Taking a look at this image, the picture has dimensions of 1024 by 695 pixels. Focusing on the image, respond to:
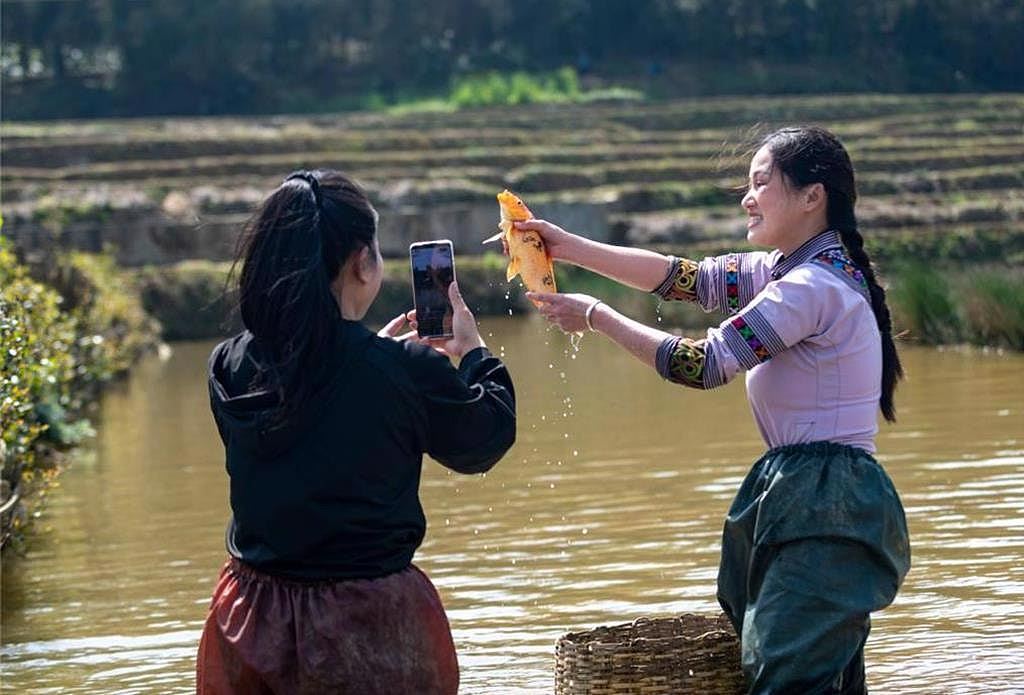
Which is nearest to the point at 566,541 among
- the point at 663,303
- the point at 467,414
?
the point at 467,414

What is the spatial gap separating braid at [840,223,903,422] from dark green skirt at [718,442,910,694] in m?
0.31

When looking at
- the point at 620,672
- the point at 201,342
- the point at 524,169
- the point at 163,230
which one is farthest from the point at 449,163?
the point at 620,672

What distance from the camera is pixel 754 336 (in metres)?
4.36

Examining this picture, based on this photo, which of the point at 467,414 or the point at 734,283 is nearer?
the point at 467,414

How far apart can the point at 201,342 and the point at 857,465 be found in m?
24.4

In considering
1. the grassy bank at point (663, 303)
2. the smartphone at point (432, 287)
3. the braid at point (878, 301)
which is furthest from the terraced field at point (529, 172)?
the smartphone at point (432, 287)

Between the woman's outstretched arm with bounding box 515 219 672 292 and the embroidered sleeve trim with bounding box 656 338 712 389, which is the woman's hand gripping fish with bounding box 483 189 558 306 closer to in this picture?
the woman's outstretched arm with bounding box 515 219 672 292

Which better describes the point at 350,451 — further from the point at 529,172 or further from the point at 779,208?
the point at 529,172

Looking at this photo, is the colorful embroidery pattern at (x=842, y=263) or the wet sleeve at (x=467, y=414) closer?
the wet sleeve at (x=467, y=414)

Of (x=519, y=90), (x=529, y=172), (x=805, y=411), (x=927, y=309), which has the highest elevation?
(x=805, y=411)

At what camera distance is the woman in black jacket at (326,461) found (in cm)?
373

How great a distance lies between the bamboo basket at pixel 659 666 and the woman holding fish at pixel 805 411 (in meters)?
0.22

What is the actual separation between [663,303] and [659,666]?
18.5 metres

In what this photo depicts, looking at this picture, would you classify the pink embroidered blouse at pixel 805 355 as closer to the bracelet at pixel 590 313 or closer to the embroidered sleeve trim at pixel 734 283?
the bracelet at pixel 590 313
